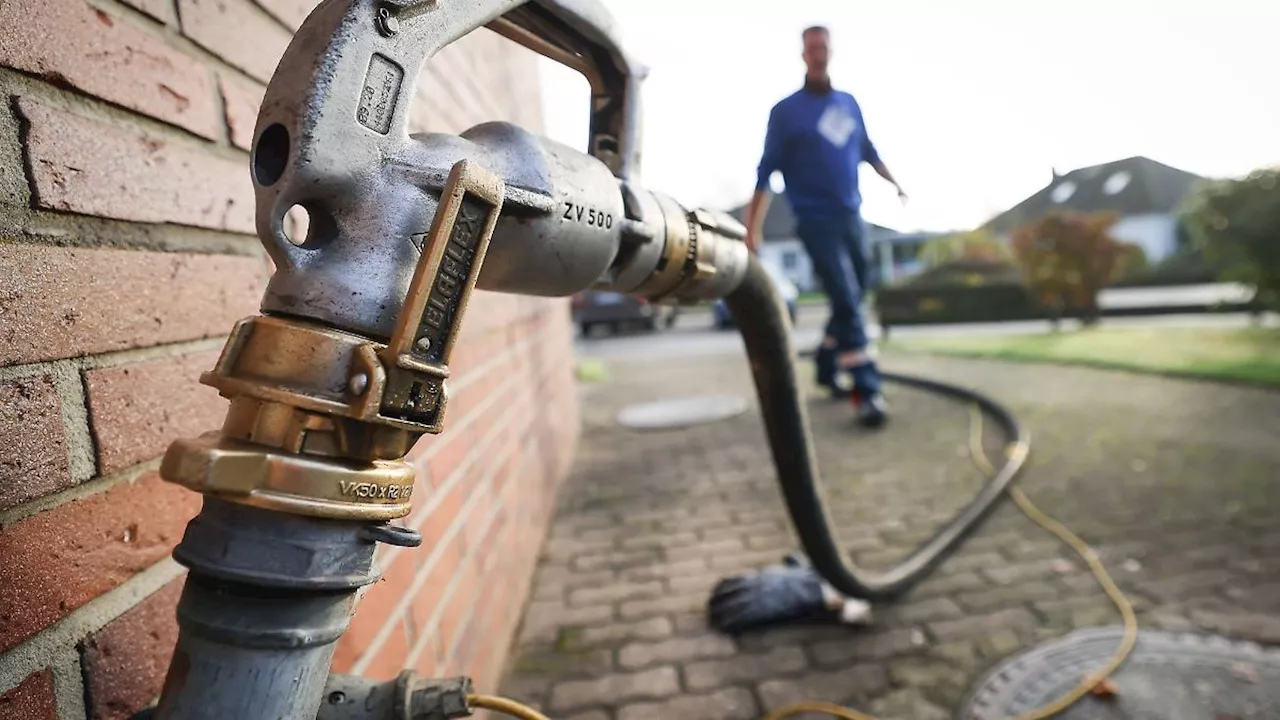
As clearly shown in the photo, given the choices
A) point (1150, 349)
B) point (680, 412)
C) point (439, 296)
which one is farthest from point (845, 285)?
point (1150, 349)

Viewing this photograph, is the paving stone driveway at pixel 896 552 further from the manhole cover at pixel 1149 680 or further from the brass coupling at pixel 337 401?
the brass coupling at pixel 337 401

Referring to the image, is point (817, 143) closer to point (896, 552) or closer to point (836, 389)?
point (896, 552)

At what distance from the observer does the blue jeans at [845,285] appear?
383cm

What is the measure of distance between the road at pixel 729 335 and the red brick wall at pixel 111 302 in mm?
9183

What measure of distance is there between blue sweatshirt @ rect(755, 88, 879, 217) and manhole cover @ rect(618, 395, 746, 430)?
3274 mm

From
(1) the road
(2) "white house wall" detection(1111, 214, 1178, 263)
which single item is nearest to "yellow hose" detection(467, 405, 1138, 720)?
(1) the road

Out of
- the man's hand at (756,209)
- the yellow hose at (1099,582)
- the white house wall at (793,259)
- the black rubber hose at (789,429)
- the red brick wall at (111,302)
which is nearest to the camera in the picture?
the red brick wall at (111,302)

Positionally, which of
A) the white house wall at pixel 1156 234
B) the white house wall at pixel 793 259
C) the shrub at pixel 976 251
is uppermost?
the white house wall at pixel 1156 234

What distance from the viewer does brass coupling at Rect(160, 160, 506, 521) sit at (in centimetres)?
A: 54

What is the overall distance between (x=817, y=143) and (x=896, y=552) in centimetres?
170

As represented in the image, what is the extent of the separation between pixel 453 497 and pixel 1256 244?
1020cm

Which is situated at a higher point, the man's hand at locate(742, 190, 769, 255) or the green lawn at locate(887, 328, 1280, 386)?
the man's hand at locate(742, 190, 769, 255)

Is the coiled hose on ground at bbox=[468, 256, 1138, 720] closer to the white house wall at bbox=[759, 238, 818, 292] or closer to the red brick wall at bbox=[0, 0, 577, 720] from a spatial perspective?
the red brick wall at bbox=[0, 0, 577, 720]

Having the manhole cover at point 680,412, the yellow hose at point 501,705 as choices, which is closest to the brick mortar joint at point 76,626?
the yellow hose at point 501,705
